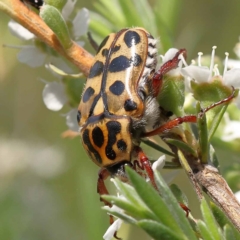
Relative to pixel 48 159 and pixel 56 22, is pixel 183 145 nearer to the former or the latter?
pixel 56 22

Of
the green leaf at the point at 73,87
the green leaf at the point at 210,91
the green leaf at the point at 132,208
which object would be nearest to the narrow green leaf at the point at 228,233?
the green leaf at the point at 132,208

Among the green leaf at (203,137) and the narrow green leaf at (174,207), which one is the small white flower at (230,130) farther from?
the narrow green leaf at (174,207)

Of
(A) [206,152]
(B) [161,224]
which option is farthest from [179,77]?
(B) [161,224]

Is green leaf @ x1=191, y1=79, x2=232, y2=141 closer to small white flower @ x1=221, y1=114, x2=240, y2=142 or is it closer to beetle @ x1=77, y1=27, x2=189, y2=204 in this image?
beetle @ x1=77, y1=27, x2=189, y2=204

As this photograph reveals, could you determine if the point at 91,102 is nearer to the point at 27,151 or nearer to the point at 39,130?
the point at 27,151

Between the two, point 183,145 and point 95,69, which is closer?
point 183,145

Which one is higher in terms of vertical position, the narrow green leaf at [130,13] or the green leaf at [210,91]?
the narrow green leaf at [130,13]

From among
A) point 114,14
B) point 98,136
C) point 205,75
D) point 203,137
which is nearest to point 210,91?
point 205,75
